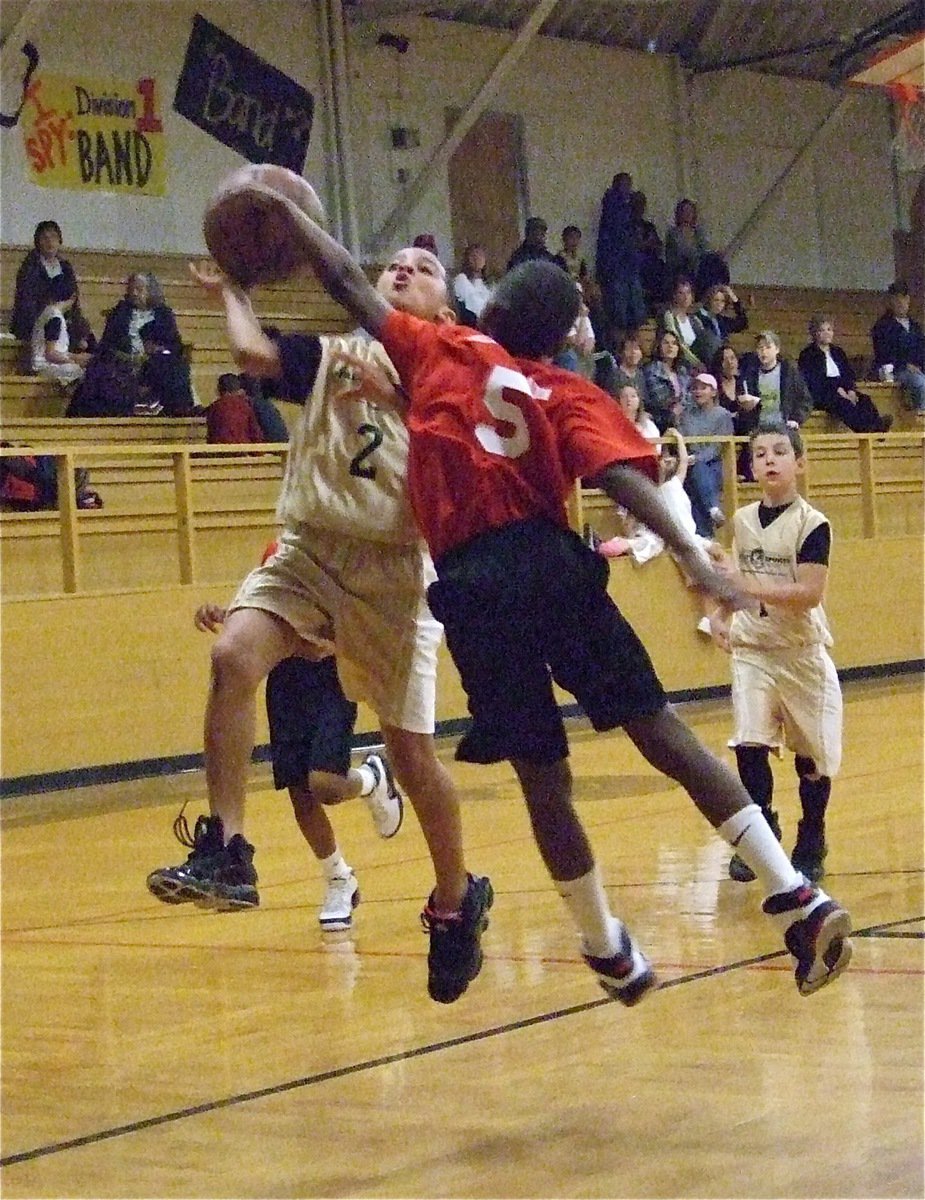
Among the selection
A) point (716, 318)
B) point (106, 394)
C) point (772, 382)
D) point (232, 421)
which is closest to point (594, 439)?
point (232, 421)

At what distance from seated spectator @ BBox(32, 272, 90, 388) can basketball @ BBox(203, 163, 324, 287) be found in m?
9.96

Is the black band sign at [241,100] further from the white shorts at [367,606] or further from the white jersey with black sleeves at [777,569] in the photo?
the white shorts at [367,606]

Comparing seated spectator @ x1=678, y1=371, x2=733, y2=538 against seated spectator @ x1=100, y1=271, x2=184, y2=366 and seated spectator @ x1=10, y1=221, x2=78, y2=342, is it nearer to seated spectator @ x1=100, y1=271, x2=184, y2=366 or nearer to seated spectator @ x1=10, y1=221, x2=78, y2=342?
seated spectator @ x1=100, y1=271, x2=184, y2=366

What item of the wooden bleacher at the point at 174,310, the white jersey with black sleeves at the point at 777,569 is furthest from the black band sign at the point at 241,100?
the white jersey with black sleeves at the point at 777,569

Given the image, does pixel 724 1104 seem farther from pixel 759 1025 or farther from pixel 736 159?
pixel 736 159

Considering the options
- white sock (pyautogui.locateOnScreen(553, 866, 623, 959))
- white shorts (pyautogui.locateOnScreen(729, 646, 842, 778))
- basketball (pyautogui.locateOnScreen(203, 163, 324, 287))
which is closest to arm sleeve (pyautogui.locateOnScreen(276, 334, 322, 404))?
basketball (pyautogui.locateOnScreen(203, 163, 324, 287))

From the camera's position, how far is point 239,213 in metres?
4.79

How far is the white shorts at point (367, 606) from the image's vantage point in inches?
202

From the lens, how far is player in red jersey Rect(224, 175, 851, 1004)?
412 centimetres

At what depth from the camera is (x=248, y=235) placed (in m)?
4.82

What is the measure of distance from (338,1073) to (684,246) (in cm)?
1574

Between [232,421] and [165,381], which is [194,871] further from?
[165,381]

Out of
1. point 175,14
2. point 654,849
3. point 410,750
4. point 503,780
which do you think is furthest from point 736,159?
point 410,750

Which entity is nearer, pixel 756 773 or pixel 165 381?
pixel 756 773
